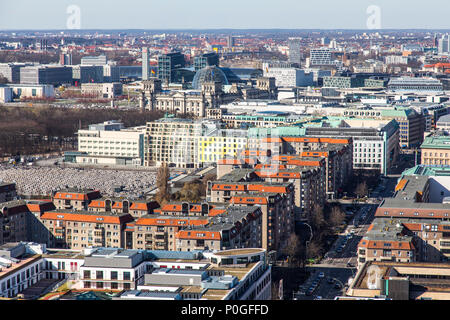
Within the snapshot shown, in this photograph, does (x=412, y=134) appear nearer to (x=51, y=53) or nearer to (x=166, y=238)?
(x=166, y=238)

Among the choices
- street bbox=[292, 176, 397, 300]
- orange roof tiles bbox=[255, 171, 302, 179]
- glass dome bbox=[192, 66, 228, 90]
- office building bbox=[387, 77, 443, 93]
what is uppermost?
glass dome bbox=[192, 66, 228, 90]

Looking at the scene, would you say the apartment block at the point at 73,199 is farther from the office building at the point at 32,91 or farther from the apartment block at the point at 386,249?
the office building at the point at 32,91

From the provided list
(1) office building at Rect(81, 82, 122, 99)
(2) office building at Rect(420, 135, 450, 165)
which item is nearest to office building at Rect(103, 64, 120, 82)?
(1) office building at Rect(81, 82, 122, 99)

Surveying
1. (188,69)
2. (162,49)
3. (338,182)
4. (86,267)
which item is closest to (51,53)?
(162,49)

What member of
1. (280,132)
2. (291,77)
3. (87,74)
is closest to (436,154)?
(280,132)

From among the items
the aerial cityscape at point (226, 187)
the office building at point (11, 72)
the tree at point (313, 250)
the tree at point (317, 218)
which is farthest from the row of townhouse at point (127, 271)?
the office building at point (11, 72)

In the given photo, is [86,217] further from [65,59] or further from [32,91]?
[65,59]

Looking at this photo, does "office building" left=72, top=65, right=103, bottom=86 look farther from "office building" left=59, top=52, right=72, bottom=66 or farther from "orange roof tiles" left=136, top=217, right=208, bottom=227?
"orange roof tiles" left=136, top=217, right=208, bottom=227
